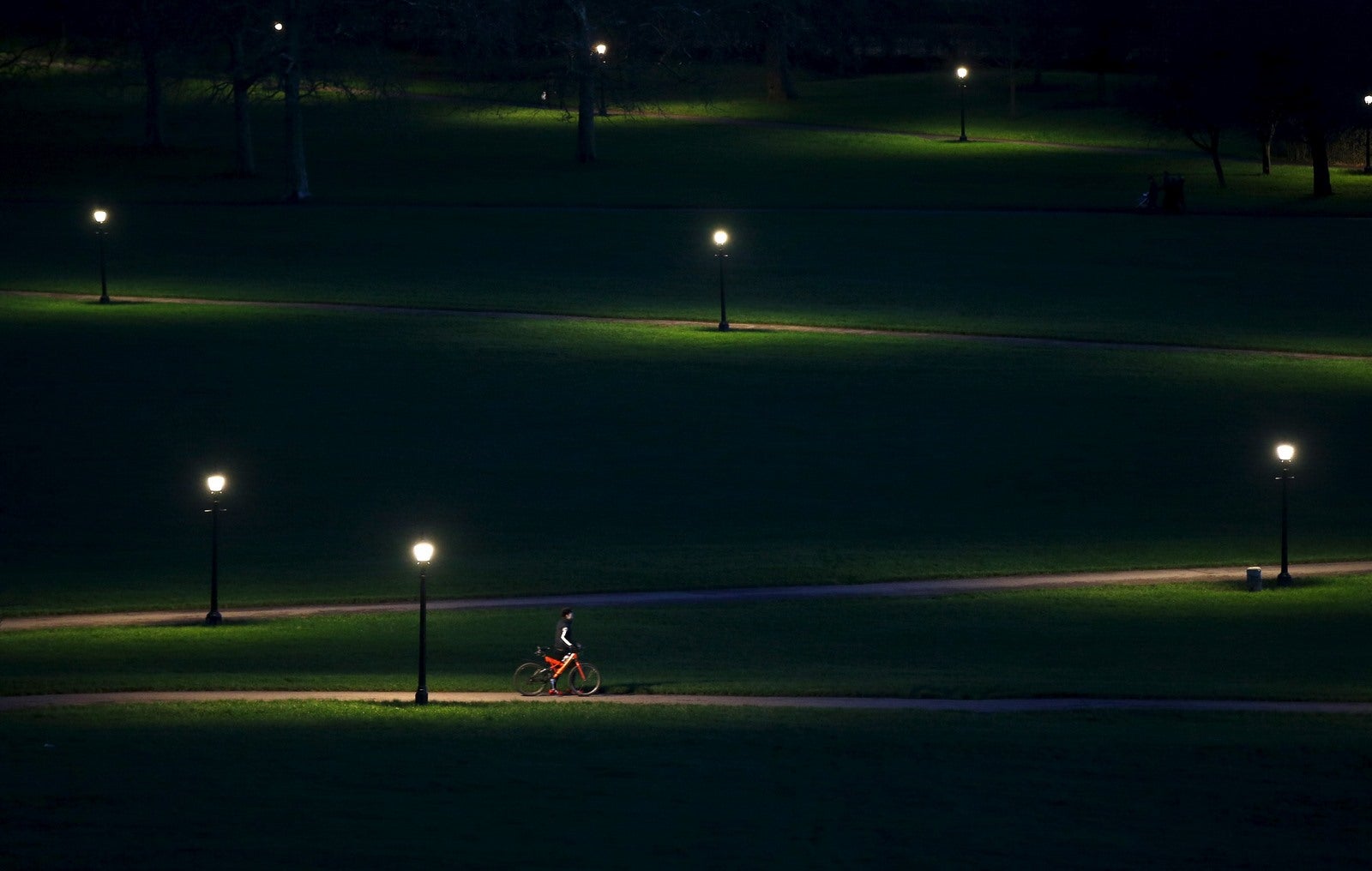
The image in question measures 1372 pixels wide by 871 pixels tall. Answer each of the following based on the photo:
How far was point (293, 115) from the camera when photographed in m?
71.2

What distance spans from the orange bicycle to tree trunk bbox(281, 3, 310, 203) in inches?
1971

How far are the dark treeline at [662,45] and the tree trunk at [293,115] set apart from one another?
10cm

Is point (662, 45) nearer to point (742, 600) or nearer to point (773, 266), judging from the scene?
point (773, 266)

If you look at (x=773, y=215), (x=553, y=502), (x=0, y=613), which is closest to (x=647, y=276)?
(x=773, y=215)

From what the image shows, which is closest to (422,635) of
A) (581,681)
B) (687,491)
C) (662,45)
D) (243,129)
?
(581,681)

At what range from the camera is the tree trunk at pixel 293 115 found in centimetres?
7131

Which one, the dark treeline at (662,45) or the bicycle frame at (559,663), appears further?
the dark treeline at (662,45)

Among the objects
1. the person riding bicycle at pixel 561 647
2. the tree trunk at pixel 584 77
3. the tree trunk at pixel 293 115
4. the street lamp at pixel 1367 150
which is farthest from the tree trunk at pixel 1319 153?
the person riding bicycle at pixel 561 647

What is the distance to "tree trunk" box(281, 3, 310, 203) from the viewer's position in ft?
234

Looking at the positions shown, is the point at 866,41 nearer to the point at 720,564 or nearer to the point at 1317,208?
the point at 1317,208

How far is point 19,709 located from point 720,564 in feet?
45.1

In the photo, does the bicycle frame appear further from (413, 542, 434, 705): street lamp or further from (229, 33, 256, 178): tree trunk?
(229, 33, 256, 178): tree trunk

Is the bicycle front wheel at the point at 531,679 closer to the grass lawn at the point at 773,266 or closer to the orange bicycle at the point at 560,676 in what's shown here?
the orange bicycle at the point at 560,676

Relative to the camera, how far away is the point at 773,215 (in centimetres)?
7250
